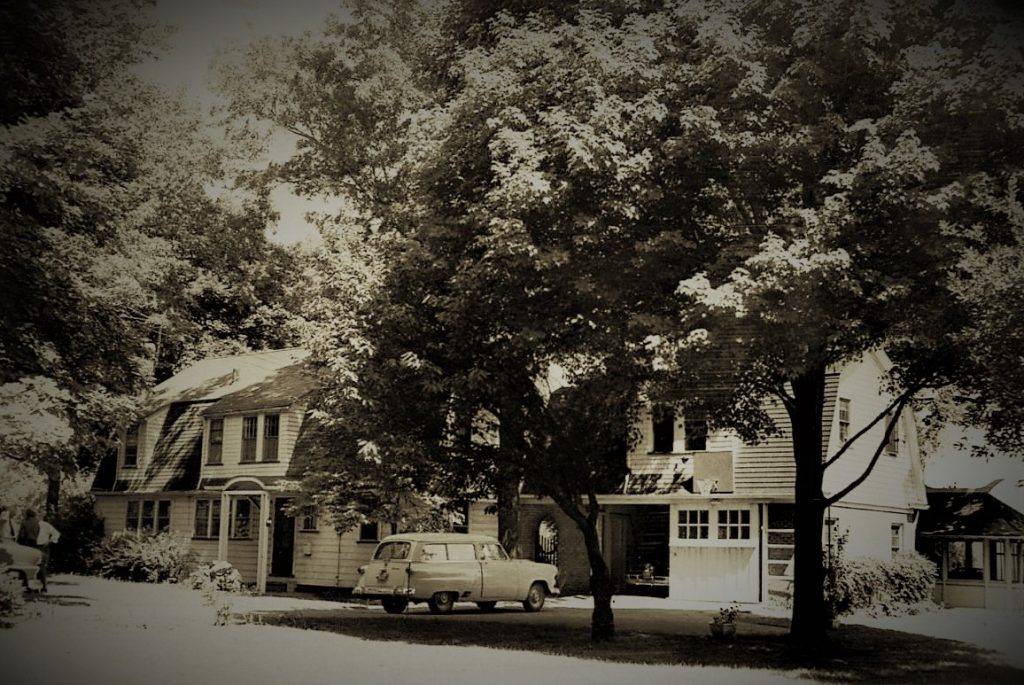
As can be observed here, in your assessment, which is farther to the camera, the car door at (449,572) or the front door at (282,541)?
the car door at (449,572)

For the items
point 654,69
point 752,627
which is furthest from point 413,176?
point 752,627

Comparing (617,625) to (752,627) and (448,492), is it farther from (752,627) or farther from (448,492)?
(448,492)

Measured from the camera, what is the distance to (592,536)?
42.2 feet

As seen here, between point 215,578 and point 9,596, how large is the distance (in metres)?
2.28

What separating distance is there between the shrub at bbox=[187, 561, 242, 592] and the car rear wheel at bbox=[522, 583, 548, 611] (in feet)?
14.9

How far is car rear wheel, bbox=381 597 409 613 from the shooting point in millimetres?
16203

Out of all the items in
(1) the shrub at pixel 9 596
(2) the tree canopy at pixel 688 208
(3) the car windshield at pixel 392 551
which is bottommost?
(1) the shrub at pixel 9 596

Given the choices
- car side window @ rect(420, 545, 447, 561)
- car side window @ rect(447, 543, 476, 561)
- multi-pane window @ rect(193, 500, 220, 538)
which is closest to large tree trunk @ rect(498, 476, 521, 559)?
car side window @ rect(447, 543, 476, 561)

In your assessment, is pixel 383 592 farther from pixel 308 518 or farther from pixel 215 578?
pixel 215 578

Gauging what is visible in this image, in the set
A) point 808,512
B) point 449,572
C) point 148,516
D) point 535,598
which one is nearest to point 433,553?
point 449,572

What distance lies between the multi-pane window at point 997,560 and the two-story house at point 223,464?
24.4ft

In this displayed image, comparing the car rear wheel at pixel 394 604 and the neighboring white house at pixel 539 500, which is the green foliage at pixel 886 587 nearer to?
the neighboring white house at pixel 539 500

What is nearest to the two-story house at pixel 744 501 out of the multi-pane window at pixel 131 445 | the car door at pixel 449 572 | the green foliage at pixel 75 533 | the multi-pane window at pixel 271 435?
the car door at pixel 449 572

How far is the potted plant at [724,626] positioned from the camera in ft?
38.3
